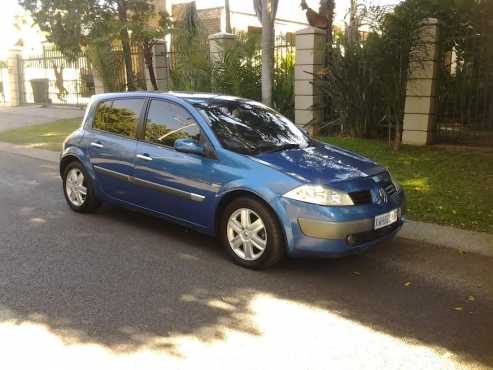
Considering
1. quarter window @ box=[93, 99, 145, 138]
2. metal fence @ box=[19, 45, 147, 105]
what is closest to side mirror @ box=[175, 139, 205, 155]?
quarter window @ box=[93, 99, 145, 138]

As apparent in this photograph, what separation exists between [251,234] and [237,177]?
53 centimetres

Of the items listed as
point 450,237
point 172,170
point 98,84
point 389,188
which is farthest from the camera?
point 98,84

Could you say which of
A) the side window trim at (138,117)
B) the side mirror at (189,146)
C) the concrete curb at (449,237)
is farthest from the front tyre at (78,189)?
the concrete curb at (449,237)

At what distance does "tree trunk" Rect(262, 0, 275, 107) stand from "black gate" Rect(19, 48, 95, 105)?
427 inches

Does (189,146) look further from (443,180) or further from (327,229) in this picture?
(443,180)

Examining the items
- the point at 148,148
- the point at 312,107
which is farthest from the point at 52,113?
the point at 148,148

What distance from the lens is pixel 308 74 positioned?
41.2ft

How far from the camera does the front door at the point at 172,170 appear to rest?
521 centimetres

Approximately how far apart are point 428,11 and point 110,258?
340 inches

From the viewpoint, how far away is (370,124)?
11828 mm

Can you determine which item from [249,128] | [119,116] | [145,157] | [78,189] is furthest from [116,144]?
[249,128]

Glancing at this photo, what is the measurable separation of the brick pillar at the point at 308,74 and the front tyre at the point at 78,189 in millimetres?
7055

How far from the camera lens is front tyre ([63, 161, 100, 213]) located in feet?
21.7

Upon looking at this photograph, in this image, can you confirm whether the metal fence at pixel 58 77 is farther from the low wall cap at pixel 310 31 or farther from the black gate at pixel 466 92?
the black gate at pixel 466 92
